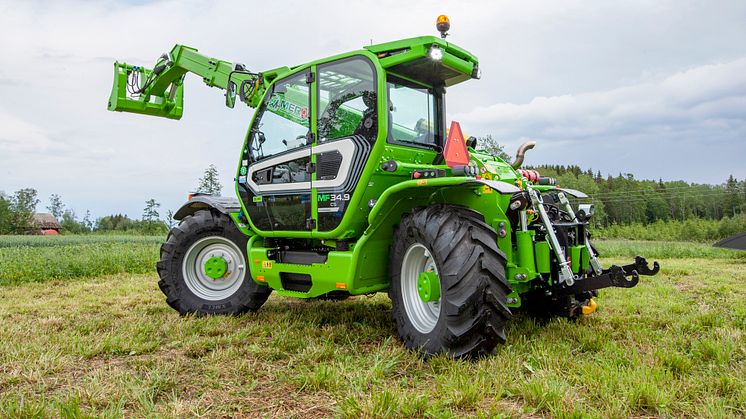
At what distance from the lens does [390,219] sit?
430cm

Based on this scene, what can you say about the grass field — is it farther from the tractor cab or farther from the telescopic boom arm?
the telescopic boom arm

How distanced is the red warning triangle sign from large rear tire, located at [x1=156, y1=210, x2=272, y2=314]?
2.47m

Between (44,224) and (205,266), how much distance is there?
78849 mm

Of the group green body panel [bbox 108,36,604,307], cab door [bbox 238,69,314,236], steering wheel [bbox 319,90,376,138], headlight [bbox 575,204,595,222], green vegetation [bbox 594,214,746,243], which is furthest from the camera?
green vegetation [bbox 594,214,746,243]

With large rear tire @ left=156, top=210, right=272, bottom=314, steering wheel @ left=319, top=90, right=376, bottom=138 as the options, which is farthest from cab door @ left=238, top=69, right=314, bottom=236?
large rear tire @ left=156, top=210, right=272, bottom=314

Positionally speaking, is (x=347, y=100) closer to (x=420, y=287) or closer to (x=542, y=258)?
(x=420, y=287)

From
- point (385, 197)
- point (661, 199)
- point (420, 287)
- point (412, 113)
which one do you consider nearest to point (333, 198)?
point (385, 197)

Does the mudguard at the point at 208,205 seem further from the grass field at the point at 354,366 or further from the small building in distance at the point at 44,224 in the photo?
the small building in distance at the point at 44,224

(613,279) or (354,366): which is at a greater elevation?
(613,279)

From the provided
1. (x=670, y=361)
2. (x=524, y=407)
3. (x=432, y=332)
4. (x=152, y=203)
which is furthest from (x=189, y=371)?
(x=152, y=203)

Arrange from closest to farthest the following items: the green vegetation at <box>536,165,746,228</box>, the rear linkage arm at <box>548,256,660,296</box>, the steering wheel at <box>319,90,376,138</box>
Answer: the rear linkage arm at <box>548,256,660,296</box>, the steering wheel at <box>319,90,376,138</box>, the green vegetation at <box>536,165,746,228</box>

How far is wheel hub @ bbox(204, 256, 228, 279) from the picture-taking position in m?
5.64

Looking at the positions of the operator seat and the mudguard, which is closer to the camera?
the operator seat

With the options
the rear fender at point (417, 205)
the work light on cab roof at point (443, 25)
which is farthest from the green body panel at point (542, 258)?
the work light on cab roof at point (443, 25)
